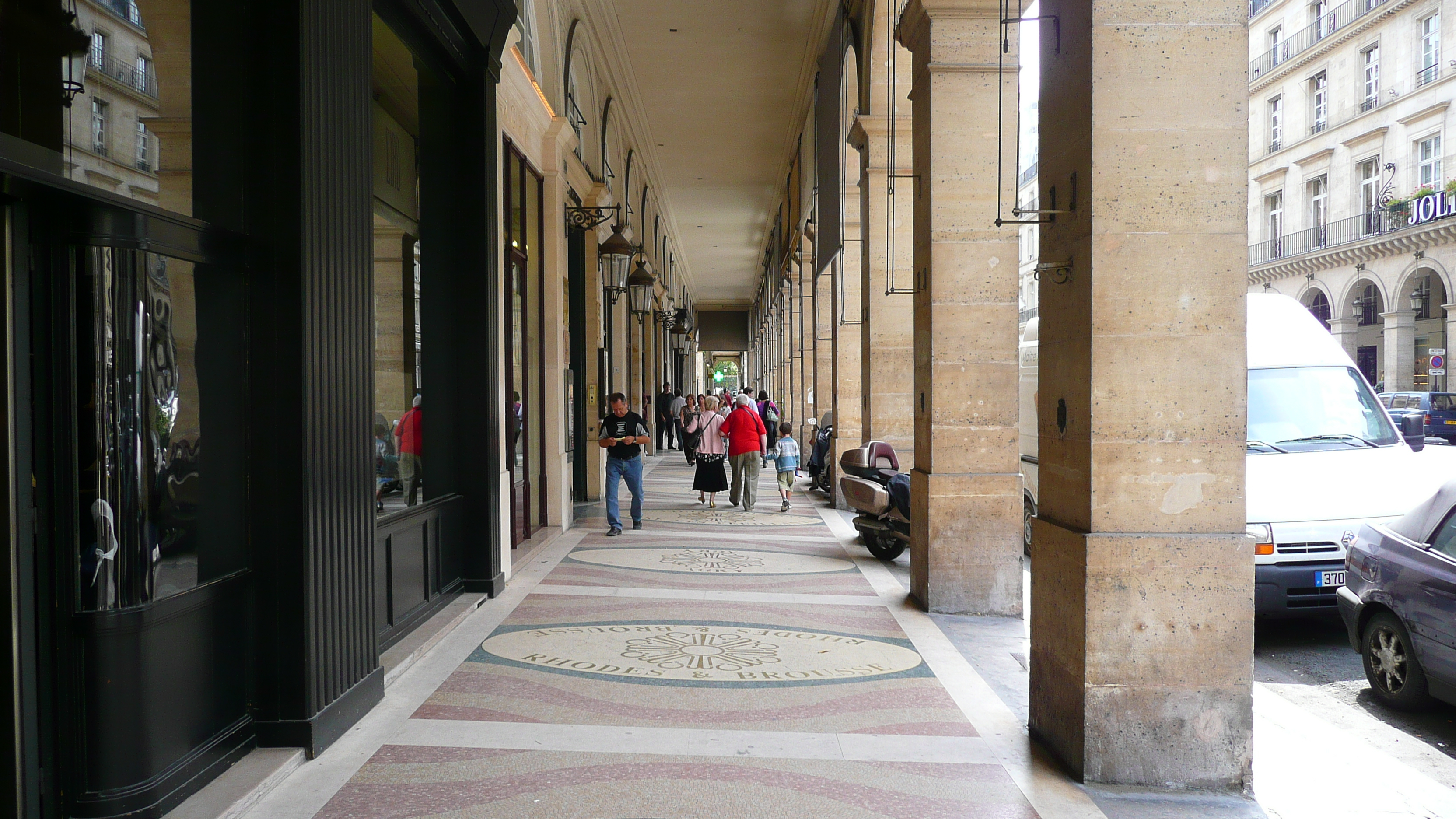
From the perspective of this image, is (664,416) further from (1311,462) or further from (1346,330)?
(1346,330)

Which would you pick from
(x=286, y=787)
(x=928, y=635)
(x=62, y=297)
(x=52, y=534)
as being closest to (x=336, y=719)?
(x=286, y=787)

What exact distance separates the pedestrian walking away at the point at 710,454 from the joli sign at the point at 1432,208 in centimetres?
2199

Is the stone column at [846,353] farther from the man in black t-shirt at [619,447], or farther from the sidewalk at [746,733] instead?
the sidewalk at [746,733]

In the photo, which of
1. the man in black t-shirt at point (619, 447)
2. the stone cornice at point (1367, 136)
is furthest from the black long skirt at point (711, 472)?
the stone cornice at point (1367, 136)

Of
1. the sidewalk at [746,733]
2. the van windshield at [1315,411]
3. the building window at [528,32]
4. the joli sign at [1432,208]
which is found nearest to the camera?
the sidewalk at [746,733]

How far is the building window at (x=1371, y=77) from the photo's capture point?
26641 mm

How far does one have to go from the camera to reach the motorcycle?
1509 cm

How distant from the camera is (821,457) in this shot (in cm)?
1566

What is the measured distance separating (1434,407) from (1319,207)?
10249 millimetres

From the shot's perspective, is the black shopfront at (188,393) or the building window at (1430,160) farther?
the building window at (1430,160)

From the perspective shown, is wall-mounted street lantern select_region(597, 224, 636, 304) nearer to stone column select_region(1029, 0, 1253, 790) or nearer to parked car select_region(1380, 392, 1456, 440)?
stone column select_region(1029, 0, 1253, 790)

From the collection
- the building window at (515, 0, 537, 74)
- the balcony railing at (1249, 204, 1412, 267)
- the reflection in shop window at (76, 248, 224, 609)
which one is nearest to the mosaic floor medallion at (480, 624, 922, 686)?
the reflection in shop window at (76, 248, 224, 609)

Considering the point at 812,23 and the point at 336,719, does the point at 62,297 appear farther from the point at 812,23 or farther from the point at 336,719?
the point at 812,23

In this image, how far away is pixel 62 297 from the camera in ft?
9.82
